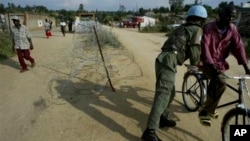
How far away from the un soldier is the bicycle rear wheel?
920 mm

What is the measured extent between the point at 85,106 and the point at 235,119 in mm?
3051

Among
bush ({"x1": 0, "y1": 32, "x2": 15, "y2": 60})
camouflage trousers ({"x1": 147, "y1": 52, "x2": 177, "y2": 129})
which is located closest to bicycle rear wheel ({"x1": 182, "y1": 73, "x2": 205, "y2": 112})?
camouflage trousers ({"x1": 147, "y1": 52, "x2": 177, "y2": 129})

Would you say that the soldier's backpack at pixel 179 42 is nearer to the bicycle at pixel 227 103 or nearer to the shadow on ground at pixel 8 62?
the bicycle at pixel 227 103

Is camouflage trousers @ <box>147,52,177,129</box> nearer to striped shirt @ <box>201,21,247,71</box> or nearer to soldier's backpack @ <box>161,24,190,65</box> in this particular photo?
soldier's backpack @ <box>161,24,190,65</box>

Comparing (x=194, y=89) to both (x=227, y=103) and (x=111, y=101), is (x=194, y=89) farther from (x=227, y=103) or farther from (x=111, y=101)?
(x=111, y=101)

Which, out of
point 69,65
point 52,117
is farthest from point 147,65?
point 52,117

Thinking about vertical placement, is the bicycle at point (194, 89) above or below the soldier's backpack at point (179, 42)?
below

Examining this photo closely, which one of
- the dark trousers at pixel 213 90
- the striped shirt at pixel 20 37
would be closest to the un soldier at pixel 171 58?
the dark trousers at pixel 213 90

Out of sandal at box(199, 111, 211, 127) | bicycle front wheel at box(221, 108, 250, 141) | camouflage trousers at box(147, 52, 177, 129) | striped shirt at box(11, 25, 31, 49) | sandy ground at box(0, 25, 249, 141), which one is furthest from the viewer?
striped shirt at box(11, 25, 31, 49)

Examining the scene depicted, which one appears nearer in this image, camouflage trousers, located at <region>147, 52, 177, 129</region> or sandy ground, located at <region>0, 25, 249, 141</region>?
camouflage trousers, located at <region>147, 52, 177, 129</region>

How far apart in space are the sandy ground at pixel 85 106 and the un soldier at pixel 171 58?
500 mm

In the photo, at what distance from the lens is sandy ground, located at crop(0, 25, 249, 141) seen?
14.6 feet

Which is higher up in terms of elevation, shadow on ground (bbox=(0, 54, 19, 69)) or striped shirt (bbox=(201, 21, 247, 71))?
striped shirt (bbox=(201, 21, 247, 71))

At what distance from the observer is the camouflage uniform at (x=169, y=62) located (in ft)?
12.6
